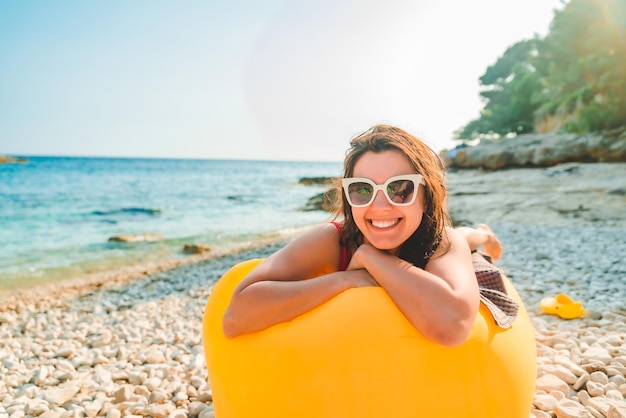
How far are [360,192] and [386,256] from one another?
356mm

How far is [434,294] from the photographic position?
189 centimetres

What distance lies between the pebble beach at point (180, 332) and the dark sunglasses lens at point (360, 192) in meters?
1.85

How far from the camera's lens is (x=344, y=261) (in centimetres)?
259

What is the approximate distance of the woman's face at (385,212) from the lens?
2182 millimetres

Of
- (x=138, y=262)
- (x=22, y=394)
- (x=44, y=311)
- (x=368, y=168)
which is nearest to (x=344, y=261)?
(x=368, y=168)

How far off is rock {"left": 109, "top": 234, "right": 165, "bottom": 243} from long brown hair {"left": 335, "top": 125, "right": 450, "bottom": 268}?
13.1 m

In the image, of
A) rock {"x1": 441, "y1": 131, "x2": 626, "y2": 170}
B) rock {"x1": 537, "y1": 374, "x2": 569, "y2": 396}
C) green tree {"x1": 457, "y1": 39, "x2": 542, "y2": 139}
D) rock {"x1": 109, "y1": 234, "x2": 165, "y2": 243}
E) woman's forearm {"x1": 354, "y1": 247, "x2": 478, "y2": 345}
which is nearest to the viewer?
woman's forearm {"x1": 354, "y1": 247, "x2": 478, "y2": 345}

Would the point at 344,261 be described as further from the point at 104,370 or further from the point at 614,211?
the point at 614,211

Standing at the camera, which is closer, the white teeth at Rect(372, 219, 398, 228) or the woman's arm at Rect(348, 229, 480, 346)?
the woman's arm at Rect(348, 229, 480, 346)

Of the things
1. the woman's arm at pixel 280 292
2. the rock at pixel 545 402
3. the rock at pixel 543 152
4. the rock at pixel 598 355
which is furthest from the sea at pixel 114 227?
the rock at pixel 543 152

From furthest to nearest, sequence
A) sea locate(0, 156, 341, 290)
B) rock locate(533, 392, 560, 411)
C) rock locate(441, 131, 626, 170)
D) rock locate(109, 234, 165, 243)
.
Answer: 1. rock locate(441, 131, 626, 170)
2. rock locate(109, 234, 165, 243)
3. sea locate(0, 156, 341, 290)
4. rock locate(533, 392, 560, 411)

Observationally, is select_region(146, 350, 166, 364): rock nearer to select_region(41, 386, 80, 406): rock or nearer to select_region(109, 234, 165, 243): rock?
select_region(41, 386, 80, 406): rock

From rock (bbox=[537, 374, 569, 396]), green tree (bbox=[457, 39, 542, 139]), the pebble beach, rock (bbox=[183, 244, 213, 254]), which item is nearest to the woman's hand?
the pebble beach

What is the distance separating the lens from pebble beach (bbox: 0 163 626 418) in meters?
3.15
